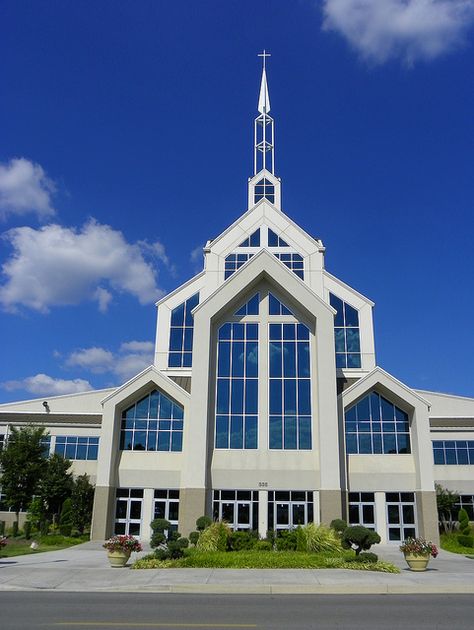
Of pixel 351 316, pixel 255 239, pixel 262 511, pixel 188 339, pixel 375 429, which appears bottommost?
pixel 262 511

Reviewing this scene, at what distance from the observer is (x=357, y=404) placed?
107ft

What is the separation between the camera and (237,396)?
3241 centimetres

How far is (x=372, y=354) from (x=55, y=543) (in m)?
21.8

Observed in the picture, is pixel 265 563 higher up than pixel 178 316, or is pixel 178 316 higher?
pixel 178 316

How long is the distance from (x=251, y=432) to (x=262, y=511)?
4255 mm

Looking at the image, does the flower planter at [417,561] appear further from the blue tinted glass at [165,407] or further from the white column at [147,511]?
the blue tinted glass at [165,407]

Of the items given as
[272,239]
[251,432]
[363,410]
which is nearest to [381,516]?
[363,410]

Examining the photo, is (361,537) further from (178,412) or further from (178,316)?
(178,316)

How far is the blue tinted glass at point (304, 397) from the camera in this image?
105ft

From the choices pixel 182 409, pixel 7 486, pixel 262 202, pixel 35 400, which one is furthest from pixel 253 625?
pixel 35 400

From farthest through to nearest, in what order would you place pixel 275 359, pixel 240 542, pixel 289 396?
pixel 275 359
pixel 289 396
pixel 240 542

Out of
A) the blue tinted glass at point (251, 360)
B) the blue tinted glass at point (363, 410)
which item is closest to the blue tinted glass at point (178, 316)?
the blue tinted glass at point (251, 360)

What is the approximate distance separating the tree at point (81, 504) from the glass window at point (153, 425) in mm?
4018

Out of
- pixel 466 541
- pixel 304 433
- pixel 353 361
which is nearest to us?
pixel 466 541
